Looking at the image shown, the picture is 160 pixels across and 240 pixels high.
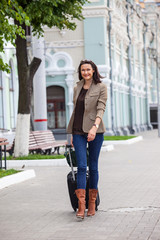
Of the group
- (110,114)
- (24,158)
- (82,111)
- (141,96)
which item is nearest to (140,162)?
(24,158)

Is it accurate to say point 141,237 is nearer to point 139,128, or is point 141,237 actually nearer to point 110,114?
point 110,114

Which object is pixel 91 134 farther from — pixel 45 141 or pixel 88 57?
pixel 88 57

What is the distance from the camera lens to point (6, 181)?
1241 cm

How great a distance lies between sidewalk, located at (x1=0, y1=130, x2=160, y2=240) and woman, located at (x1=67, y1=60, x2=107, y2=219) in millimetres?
403

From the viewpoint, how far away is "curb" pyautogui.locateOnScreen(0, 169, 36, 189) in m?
12.2

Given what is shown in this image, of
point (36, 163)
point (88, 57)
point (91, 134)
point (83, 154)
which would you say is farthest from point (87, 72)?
point (88, 57)

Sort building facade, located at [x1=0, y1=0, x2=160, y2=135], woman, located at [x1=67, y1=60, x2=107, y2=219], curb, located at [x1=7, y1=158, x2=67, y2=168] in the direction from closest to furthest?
woman, located at [x1=67, y1=60, x2=107, y2=219] → curb, located at [x1=7, y1=158, x2=67, y2=168] → building facade, located at [x1=0, y1=0, x2=160, y2=135]

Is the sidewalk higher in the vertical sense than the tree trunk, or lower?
lower

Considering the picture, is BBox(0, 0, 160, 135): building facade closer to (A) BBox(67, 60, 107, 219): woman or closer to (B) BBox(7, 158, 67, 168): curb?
(B) BBox(7, 158, 67, 168): curb

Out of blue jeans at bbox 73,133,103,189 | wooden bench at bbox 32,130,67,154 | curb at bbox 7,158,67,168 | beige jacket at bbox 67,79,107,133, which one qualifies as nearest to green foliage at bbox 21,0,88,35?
curb at bbox 7,158,67,168

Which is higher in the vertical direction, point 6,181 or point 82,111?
point 82,111

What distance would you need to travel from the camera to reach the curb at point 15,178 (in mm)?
12245

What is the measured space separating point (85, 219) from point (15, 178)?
5.14 metres

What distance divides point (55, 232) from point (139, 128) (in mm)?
45903
